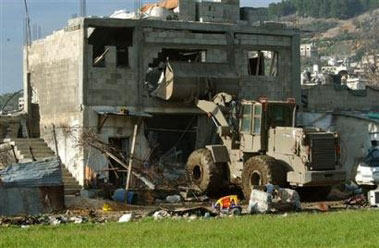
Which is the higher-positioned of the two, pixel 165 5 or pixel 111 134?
pixel 165 5

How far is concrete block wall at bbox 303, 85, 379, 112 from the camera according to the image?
42062 millimetres

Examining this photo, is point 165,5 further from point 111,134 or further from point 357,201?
point 357,201

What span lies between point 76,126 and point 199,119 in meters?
5.27

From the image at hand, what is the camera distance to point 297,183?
2867 cm

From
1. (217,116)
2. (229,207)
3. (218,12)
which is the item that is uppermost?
(218,12)

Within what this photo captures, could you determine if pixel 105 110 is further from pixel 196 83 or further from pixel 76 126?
pixel 196 83

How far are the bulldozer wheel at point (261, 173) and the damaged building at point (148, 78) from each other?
5454mm

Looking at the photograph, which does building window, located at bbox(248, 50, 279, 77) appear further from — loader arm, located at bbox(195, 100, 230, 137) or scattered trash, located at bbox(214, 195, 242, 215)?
scattered trash, located at bbox(214, 195, 242, 215)

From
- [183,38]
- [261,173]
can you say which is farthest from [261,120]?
[183,38]

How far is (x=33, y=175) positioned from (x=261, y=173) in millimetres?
7468

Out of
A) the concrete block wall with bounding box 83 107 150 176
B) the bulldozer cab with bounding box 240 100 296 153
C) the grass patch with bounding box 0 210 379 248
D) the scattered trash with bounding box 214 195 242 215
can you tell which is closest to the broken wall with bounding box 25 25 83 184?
the concrete block wall with bounding box 83 107 150 176

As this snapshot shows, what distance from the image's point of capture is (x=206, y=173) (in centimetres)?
3128

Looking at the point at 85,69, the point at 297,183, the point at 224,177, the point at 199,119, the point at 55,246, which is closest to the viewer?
the point at 55,246

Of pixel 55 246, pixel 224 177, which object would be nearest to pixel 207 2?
pixel 224 177
